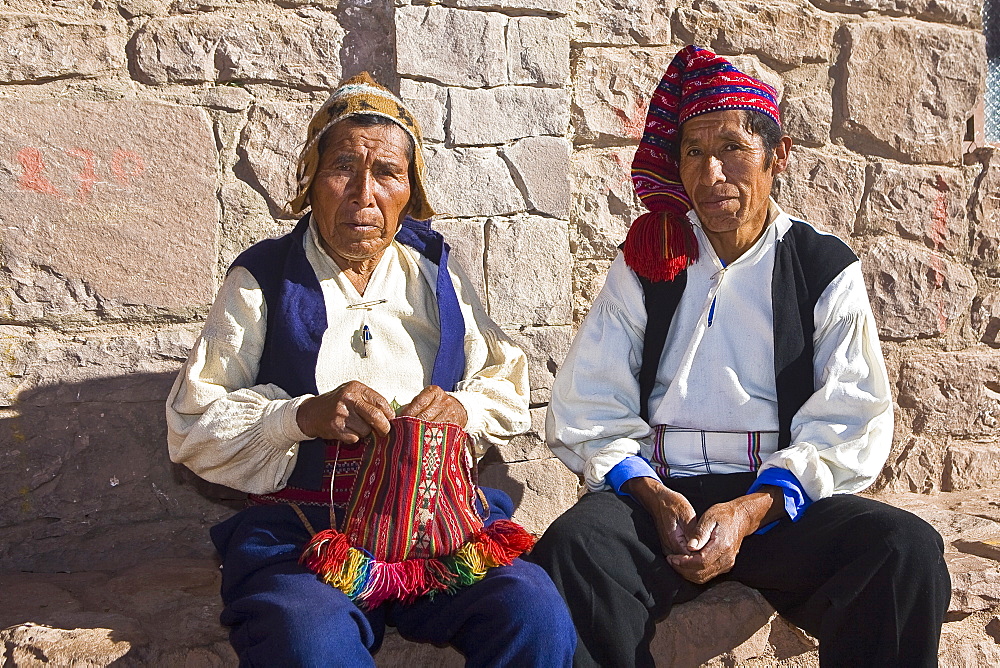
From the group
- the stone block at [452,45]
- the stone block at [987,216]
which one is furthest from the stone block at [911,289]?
the stone block at [452,45]

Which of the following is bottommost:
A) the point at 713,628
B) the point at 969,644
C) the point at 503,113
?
the point at 969,644

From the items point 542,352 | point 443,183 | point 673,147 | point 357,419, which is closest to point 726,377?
point 673,147

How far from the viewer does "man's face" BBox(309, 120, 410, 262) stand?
2381 millimetres

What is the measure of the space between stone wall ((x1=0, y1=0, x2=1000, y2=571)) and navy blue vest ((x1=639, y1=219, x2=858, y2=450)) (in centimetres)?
64

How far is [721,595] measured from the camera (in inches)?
93.0

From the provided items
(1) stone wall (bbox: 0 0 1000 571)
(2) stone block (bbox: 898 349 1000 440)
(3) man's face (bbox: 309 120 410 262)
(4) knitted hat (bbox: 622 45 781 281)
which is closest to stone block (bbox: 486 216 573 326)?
(1) stone wall (bbox: 0 0 1000 571)

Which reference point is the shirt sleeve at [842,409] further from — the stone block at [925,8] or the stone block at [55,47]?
the stone block at [55,47]

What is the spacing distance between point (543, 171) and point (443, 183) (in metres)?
0.33

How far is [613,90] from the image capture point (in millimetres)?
3182

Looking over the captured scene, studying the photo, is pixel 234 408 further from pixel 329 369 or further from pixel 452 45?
pixel 452 45

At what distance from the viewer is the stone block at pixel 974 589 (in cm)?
249

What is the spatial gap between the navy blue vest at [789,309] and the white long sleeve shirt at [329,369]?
0.36 m

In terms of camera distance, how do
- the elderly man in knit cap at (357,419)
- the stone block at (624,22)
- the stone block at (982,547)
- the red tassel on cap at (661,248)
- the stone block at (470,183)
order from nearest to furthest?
the elderly man in knit cap at (357,419), the red tassel on cap at (661,248), the stone block at (982,547), the stone block at (470,183), the stone block at (624,22)

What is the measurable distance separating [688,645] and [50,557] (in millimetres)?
1846
